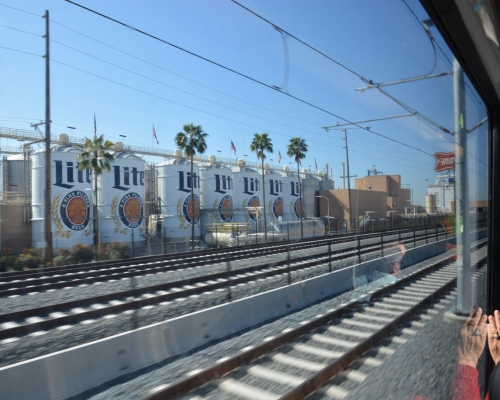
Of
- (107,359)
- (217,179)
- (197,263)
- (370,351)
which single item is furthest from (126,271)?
(370,351)

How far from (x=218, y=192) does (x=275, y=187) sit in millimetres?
1589

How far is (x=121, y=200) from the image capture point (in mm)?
8891

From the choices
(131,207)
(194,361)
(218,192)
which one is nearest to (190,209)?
(218,192)

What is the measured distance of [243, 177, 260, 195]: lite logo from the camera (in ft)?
21.5

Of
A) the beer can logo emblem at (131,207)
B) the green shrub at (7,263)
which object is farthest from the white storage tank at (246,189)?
the green shrub at (7,263)

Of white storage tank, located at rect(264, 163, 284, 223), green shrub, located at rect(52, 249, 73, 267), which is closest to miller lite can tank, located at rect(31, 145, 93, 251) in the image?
green shrub, located at rect(52, 249, 73, 267)

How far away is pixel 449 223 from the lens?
3365mm

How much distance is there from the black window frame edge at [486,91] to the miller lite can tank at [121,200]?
6.29 meters

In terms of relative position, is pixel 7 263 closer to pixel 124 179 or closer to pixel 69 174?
pixel 69 174

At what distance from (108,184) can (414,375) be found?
8.91 m

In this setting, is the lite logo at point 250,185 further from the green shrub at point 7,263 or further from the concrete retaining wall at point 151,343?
the green shrub at point 7,263

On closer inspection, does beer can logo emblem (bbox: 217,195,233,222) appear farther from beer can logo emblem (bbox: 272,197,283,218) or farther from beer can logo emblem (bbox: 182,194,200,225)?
beer can logo emblem (bbox: 272,197,283,218)

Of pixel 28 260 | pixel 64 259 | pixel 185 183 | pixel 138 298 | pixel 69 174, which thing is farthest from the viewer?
pixel 64 259

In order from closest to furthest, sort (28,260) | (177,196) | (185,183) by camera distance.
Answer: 1. (177,196)
2. (185,183)
3. (28,260)
